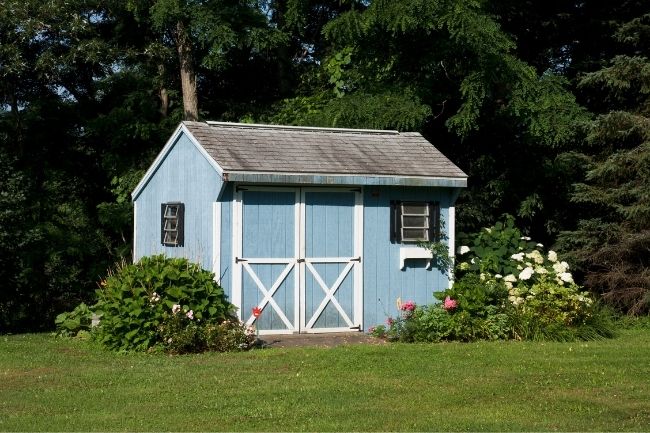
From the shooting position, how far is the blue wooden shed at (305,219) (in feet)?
49.7

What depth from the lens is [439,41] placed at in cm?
2152

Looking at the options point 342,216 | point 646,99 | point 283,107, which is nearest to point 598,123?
point 646,99

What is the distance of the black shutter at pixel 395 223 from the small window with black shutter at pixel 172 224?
3259 mm

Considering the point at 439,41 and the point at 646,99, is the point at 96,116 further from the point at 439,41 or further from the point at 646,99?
the point at 646,99

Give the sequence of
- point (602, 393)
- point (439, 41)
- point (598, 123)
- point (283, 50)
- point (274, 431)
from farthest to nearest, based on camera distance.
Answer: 1. point (283, 50)
2. point (439, 41)
3. point (598, 123)
4. point (602, 393)
5. point (274, 431)

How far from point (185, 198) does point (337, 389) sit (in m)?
6.38

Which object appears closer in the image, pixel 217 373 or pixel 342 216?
pixel 217 373

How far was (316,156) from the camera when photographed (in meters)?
16.1

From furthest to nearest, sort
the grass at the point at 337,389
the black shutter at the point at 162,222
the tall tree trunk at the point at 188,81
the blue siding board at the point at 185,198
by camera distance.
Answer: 1. the tall tree trunk at the point at 188,81
2. the black shutter at the point at 162,222
3. the blue siding board at the point at 185,198
4. the grass at the point at 337,389

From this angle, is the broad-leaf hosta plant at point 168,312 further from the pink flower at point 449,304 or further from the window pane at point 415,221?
the window pane at point 415,221

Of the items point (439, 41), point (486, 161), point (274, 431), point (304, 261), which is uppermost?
point (439, 41)

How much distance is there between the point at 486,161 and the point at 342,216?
7.52 meters

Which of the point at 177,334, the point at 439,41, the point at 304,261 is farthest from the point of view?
the point at 439,41

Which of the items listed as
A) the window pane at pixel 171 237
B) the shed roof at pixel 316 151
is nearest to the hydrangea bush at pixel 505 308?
the shed roof at pixel 316 151
